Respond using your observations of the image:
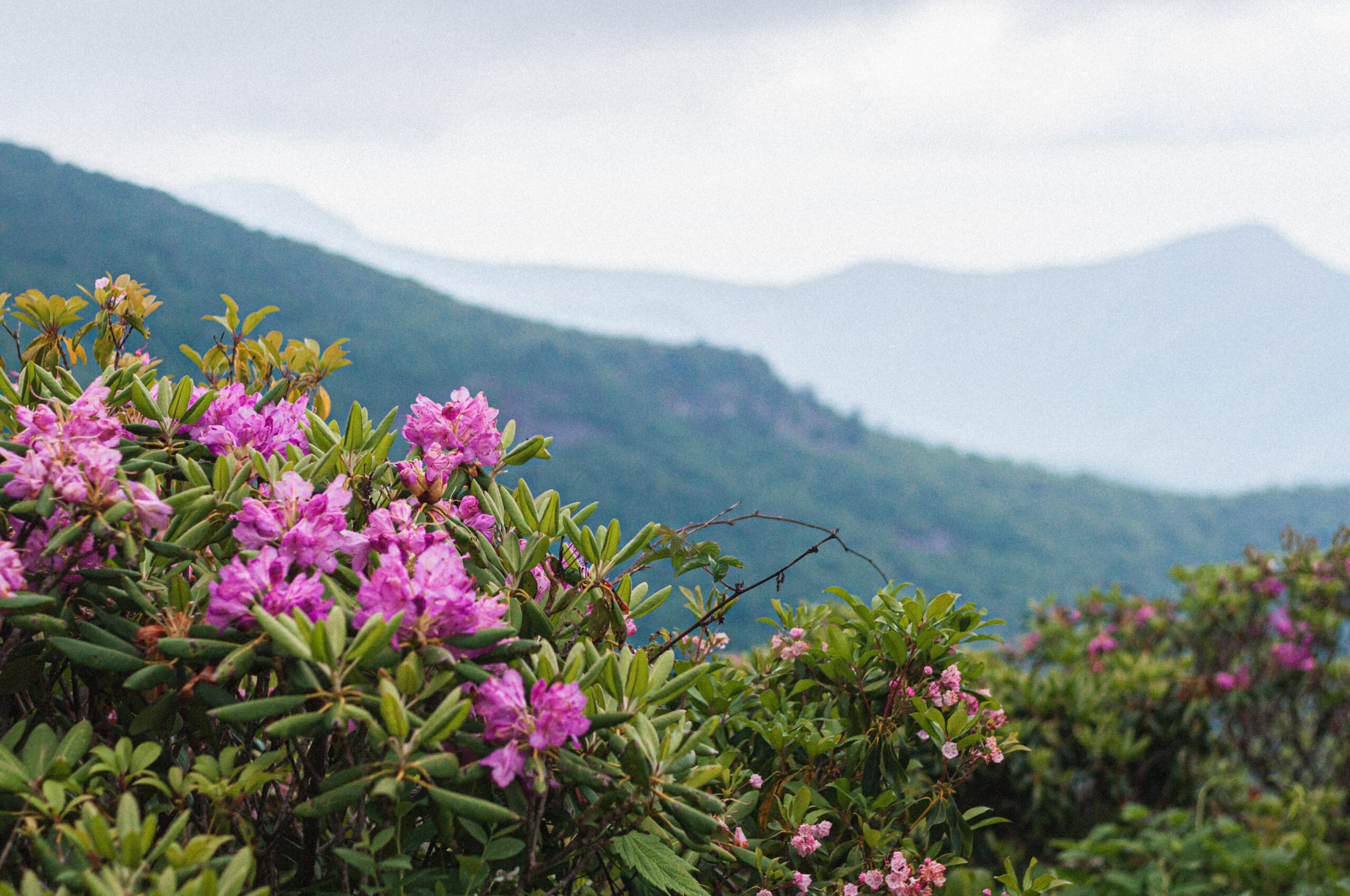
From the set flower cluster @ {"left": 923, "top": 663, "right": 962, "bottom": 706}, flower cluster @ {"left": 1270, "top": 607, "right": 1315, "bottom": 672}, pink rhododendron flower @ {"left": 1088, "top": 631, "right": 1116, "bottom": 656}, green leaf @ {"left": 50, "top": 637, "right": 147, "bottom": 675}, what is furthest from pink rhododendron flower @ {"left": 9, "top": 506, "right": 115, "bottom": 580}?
flower cluster @ {"left": 1270, "top": 607, "right": 1315, "bottom": 672}

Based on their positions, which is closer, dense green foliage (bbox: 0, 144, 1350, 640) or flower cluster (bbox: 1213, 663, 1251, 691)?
flower cluster (bbox: 1213, 663, 1251, 691)

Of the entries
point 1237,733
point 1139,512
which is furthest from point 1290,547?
point 1139,512

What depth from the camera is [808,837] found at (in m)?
1.45

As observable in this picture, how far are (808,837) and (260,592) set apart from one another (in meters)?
0.93

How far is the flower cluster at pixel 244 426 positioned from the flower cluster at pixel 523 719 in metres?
0.57

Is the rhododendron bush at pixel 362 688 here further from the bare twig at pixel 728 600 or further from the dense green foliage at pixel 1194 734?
the dense green foliage at pixel 1194 734

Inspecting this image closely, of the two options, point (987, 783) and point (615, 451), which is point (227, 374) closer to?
point (987, 783)

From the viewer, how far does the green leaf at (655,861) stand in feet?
3.74

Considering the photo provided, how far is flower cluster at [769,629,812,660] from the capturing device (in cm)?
178

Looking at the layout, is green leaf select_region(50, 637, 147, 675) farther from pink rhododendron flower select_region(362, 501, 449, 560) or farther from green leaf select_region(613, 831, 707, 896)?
green leaf select_region(613, 831, 707, 896)

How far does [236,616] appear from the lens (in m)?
1.02

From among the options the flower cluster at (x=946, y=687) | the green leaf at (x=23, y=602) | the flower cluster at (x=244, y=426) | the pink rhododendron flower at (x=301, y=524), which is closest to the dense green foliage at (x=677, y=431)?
the flower cluster at (x=946, y=687)

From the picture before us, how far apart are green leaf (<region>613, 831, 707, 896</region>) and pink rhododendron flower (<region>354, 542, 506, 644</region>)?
1.17ft

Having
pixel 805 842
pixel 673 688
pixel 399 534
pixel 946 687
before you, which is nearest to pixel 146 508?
pixel 399 534
